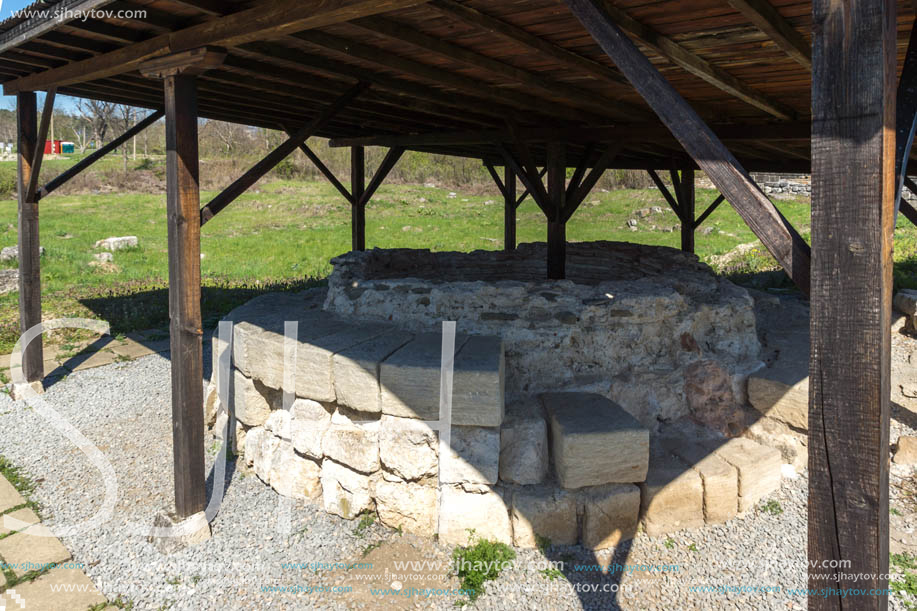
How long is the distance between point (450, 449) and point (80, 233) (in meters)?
15.9

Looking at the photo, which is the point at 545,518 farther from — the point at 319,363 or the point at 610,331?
the point at 319,363

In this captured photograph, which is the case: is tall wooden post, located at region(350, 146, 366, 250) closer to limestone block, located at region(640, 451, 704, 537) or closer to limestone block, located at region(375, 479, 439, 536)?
limestone block, located at region(375, 479, 439, 536)

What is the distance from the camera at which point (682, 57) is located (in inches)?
136

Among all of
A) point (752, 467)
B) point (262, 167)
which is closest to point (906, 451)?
point (752, 467)

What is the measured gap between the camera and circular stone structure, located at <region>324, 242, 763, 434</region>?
4.30 metres

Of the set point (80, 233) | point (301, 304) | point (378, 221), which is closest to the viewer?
point (301, 304)

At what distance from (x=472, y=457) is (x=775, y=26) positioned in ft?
9.12

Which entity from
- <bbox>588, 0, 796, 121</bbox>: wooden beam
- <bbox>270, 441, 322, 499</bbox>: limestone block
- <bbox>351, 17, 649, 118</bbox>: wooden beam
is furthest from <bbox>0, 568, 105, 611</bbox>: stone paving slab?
<bbox>588, 0, 796, 121</bbox>: wooden beam

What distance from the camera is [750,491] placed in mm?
3824

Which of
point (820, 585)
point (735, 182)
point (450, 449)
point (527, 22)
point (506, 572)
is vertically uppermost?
point (527, 22)

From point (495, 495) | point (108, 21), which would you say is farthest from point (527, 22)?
point (495, 495)

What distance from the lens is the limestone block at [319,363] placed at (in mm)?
3883

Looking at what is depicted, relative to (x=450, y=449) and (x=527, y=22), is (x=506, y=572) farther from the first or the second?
(x=527, y=22)

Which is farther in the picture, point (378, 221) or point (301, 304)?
point (378, 221)
